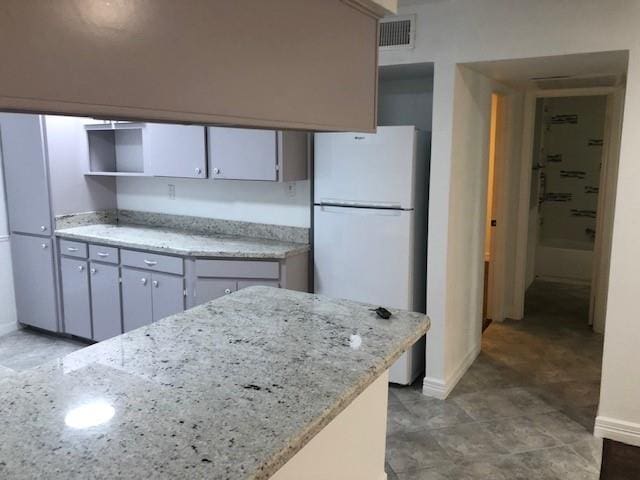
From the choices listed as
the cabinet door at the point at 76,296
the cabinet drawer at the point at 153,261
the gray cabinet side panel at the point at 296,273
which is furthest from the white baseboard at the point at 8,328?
the gray cabinet side panel at the point at 296,273

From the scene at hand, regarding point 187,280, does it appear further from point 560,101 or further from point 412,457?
point 560,101

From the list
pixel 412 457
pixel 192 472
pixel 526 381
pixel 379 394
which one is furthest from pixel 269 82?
pixel 526 381

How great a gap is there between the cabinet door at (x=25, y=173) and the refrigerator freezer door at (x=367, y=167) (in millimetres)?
2263

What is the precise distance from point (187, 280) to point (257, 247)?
1.79 ft

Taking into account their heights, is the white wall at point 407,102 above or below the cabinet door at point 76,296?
above

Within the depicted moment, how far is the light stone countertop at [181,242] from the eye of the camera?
3.65 meters

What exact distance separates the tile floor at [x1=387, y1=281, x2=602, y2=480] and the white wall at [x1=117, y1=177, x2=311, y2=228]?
5.05ft

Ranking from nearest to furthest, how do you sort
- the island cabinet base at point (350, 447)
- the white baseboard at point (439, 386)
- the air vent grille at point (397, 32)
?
the island cabinet base at point (350, 447) → the air vent grille at point (397, 32) → the white baseboard at point (439, 386)

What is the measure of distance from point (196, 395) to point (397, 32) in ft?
8.73

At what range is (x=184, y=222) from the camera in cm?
457

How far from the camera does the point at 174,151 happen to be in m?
4.06

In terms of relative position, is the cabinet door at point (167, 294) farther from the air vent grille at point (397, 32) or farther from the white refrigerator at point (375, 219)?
the air vent grille at point (397, 32)

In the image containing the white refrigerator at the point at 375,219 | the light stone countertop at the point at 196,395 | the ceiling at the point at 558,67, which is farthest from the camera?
the white refrigerator at the point at 375,219

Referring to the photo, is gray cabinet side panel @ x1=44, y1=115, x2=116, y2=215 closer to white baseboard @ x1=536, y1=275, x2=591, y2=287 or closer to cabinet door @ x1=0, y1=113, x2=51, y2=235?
cabinet door @ x1=0, y1=113, x2=51, y2=235
